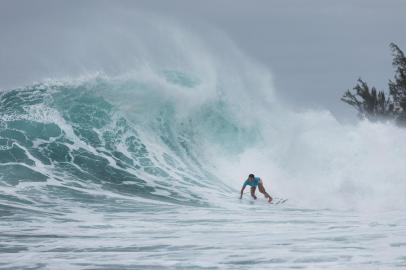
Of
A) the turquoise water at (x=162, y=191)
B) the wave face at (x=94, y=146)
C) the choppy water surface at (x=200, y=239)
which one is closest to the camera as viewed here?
the choppy water surface at (x=200, y=239)

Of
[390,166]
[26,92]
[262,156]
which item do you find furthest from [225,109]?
[390,166]

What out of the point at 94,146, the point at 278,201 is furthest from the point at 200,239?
the point at 94,146

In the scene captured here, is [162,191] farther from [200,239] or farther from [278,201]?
[200,239]

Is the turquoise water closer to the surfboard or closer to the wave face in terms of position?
the wave face

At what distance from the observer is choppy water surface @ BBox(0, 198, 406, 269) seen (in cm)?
866

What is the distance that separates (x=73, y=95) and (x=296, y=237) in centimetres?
1908

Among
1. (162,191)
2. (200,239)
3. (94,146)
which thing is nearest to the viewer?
(200,239)

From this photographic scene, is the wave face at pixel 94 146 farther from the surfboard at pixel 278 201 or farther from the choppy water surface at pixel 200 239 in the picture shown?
the choppy water surface at pixel 200 239

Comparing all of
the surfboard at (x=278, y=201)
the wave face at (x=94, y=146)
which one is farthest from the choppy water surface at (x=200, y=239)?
the wave face at (x=94, y=146)

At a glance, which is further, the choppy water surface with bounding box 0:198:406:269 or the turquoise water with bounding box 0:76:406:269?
the turquoise water with bounding box 0:76:406:269

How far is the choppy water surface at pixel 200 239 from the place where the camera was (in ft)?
28.4

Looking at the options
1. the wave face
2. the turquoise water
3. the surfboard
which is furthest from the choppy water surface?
the wave face

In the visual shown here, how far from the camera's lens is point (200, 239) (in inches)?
426

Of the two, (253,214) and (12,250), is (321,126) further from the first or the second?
(12,250)
